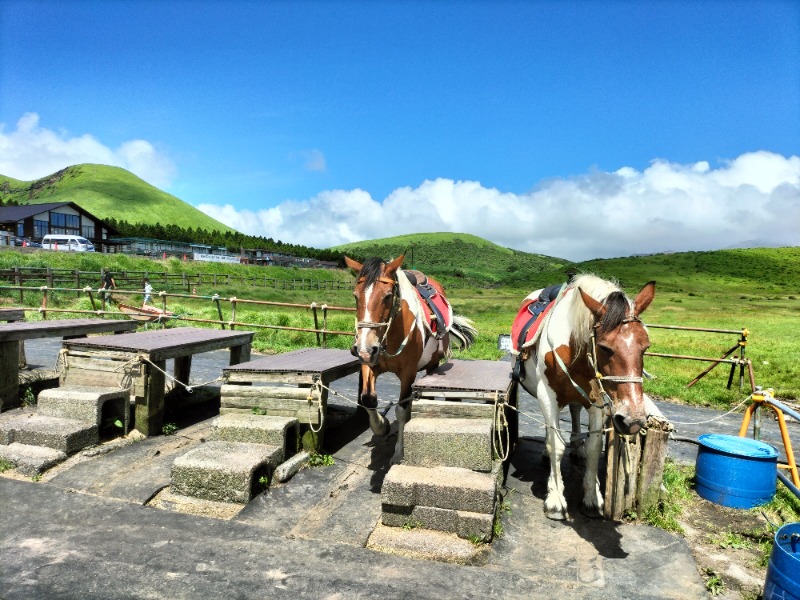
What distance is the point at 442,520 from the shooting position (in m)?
3.83

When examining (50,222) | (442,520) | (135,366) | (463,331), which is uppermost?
(50,222)

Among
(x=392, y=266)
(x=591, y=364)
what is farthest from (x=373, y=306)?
(x=591, y=364)

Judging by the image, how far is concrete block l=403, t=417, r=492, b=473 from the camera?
4.18 m

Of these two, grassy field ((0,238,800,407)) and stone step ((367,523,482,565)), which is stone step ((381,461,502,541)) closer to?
stone step ((367,523,482,565))

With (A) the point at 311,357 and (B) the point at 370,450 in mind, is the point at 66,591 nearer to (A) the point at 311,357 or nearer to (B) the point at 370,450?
(B) the point at 370,450

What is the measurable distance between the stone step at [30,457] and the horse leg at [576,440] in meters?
5.40

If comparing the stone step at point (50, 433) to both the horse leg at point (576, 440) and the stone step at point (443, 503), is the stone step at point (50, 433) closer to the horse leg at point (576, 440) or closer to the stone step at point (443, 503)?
the stone step at point (443, 503)

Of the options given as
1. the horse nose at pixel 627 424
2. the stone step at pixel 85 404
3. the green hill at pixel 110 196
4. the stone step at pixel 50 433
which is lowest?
the stone step at pixel 50 433

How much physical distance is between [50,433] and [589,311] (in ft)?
18.2

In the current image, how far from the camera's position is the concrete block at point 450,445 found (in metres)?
4.18

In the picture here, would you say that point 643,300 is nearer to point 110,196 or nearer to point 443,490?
point 443,490

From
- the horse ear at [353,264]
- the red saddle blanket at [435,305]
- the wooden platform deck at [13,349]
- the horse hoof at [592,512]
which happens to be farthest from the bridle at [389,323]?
the wooden platform deck at [13,349]

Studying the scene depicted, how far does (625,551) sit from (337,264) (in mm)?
92910

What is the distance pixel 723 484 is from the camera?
4.55 m
